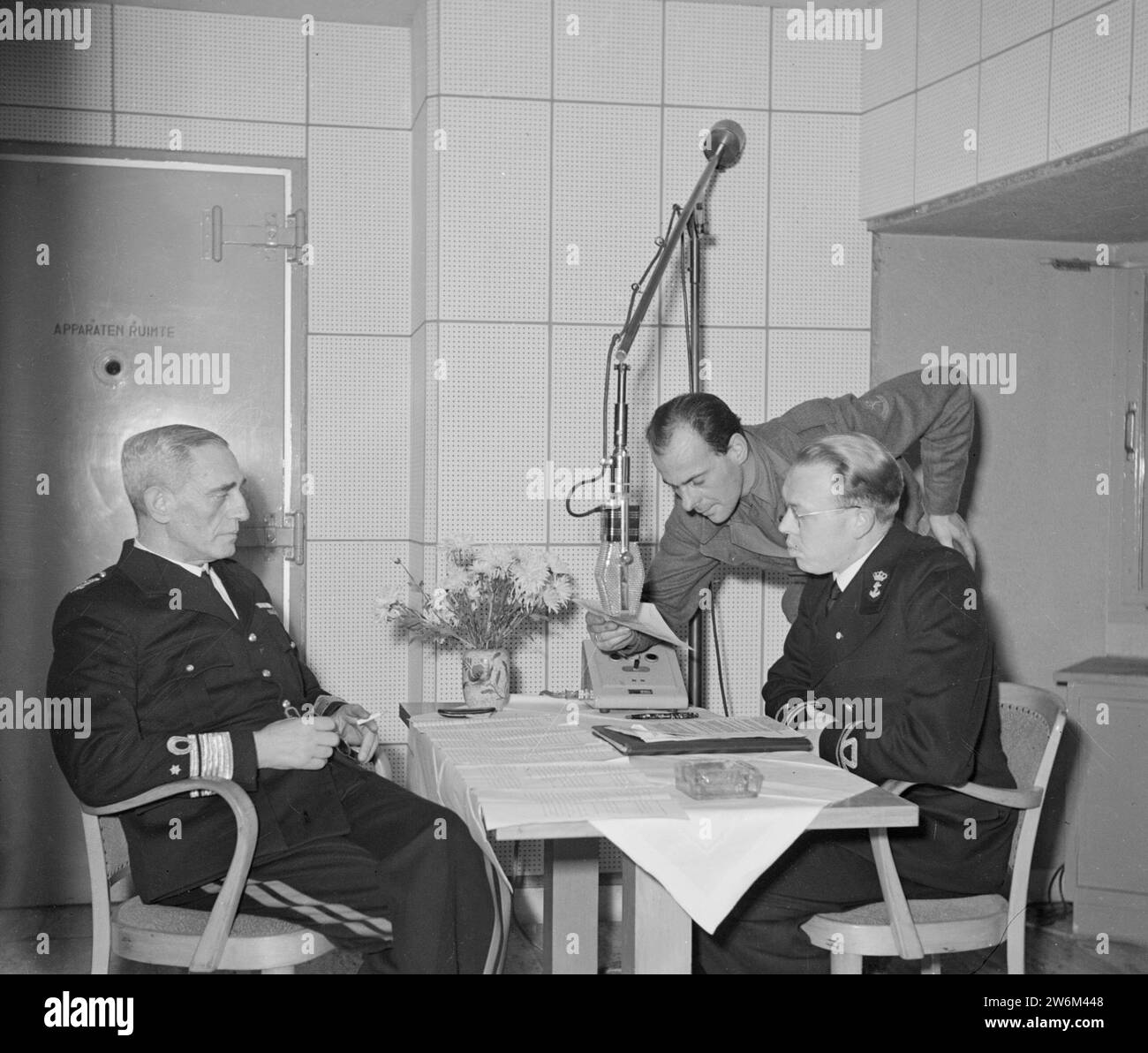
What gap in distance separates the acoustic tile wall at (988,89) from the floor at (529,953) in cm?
230

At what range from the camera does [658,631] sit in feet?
10.2

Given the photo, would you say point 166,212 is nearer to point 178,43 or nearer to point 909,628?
point 178,43

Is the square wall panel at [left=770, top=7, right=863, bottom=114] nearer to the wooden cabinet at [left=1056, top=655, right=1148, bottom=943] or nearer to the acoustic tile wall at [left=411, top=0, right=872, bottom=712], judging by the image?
the acoustic tile wall at [left=411, top=0, right=872, bottom=712]

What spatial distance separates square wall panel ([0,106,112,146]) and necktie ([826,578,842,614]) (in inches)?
109

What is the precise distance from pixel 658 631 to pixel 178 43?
257cm

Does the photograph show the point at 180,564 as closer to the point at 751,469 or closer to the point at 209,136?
the point at 751,469

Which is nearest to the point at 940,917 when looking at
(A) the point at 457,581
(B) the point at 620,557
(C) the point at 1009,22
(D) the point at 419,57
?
(B) the point at 620,557

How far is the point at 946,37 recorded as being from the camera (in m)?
3.83

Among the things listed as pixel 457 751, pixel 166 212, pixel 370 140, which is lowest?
pixel 457 751

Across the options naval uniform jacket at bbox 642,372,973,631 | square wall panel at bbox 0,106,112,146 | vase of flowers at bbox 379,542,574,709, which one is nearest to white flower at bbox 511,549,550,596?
vase of flowers at bbox 379,542,574,709

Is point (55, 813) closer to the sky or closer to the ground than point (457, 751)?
closer to the ground

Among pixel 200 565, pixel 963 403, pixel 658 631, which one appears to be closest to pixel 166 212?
pixel 200 565

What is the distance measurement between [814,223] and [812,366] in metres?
0.47

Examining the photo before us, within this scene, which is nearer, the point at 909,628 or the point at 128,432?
the point at 909,628
